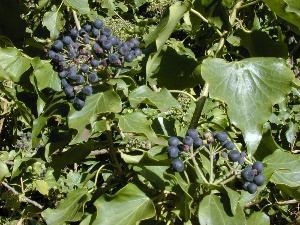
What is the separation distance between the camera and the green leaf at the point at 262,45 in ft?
6.32

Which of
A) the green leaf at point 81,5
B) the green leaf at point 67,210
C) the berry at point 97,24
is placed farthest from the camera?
the green leaf at point 81,5

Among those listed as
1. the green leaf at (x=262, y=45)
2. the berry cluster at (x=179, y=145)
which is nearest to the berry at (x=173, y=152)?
the berry cluster at (x=179, y=145)

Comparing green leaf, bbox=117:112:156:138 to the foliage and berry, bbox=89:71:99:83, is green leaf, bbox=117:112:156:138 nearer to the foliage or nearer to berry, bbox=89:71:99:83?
the foliage

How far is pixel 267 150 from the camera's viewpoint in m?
1.93

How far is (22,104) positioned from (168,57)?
0.58 m

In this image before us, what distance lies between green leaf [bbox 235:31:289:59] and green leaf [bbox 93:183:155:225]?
649 millimetres

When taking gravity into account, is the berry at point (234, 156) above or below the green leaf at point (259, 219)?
above

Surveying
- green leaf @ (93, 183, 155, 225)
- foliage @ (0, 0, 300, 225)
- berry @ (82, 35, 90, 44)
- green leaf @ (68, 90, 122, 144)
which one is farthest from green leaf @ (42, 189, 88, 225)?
berry @ (82, 35, 90, 44)

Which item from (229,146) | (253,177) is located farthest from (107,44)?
(253,177)

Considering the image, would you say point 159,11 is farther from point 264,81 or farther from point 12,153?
point 264,81

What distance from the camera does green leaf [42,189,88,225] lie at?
189cm

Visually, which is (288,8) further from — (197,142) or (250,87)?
(197,142)

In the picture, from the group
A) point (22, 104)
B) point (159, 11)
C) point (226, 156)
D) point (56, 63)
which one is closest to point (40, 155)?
point (22, 104)

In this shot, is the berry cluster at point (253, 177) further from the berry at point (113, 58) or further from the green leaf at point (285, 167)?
the berry at point (113, 58)
